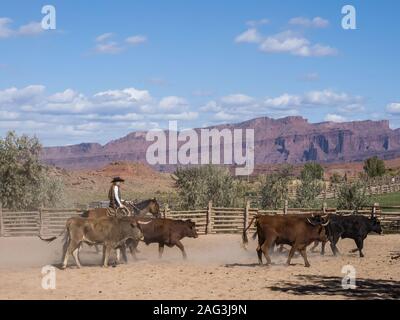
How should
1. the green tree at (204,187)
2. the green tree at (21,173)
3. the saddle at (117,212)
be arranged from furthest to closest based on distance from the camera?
the green tree at (204,187) → the green tree at (21,173) → the saddle at (117,212)

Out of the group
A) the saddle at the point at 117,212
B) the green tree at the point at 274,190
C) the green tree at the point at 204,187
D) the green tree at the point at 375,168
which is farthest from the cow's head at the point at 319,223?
the green tree at the point at 375,168

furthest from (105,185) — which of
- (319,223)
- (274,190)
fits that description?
(319,223)

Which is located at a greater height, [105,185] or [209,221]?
[105,185]

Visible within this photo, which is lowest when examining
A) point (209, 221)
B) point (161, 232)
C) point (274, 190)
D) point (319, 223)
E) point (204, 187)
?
point (209, 221)

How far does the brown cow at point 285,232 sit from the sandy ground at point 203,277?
0.47 meters

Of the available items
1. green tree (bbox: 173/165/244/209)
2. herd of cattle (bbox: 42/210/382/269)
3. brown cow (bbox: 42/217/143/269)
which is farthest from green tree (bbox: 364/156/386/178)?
brown cow (bbox: 42/217/143/269)

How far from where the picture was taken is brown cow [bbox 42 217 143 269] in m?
14.5

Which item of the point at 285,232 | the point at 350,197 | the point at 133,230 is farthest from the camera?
the point at 350,197

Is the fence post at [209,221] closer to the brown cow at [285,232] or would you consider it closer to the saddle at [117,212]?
the saddle at [117,212]

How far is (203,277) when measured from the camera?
43.2ft

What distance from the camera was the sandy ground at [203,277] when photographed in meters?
11.2

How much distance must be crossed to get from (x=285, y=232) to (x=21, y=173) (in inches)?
749

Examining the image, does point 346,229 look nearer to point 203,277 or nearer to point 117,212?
point 203,277
